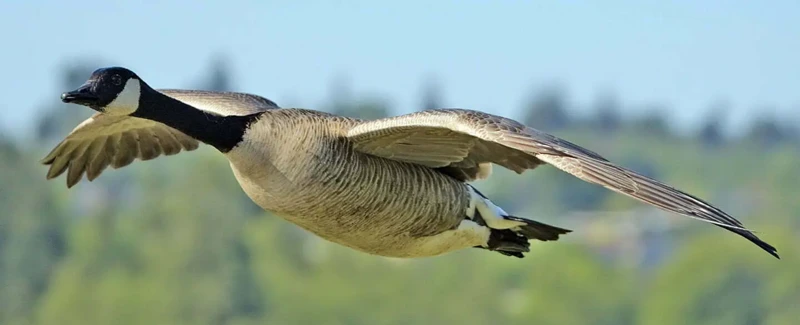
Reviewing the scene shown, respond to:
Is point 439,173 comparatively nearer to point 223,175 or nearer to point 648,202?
point 648,202

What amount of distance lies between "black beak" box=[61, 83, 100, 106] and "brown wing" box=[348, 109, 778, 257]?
2019 mm

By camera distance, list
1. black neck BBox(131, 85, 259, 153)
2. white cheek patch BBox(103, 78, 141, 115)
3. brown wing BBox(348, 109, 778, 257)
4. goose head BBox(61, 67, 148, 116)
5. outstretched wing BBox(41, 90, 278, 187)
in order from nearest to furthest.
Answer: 1. brown wing BBox(348, 109, 778, 257)
2. goose head BBox(61, 67, 148, 116)
3. white cheek patch BBox(103, 78, 141, 115)
4. black neck BBox(131, 85, 259, 153)
5. outstretched wing BBox(41, 90, 278, 187)

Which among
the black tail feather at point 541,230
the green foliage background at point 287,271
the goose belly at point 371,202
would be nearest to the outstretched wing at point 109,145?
the goose belly at point 371,202

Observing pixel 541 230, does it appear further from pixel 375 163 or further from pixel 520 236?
pixel 375 163

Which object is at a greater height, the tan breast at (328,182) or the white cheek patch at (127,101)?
the white cheek patch at (127,101)

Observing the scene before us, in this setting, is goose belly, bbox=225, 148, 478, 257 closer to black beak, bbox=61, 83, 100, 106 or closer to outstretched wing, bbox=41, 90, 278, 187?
black beak, bbox=61, 83, 100, 106

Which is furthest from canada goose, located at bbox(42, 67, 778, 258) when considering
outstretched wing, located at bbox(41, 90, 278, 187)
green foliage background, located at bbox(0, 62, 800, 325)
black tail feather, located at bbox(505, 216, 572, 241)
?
green foliage background, located at bbox(0, 62, 800, 325)

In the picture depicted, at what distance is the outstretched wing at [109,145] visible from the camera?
15.4 metres

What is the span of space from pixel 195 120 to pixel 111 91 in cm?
92

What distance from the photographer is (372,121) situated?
1289 centimetres

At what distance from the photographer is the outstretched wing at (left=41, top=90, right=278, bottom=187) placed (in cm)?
1536

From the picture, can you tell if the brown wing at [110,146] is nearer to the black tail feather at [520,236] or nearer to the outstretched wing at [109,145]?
the outstretched wing at [109,145]

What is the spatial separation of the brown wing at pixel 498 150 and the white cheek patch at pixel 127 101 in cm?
165

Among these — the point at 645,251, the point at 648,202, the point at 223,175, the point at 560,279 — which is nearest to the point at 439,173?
the point at 648,202
